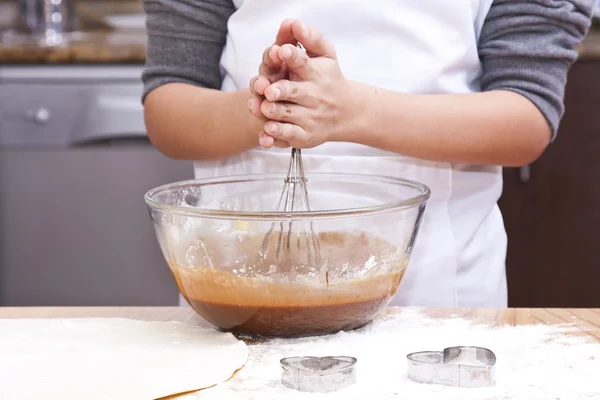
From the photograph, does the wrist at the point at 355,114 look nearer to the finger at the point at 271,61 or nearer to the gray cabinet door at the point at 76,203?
the finger at the point at 271,61

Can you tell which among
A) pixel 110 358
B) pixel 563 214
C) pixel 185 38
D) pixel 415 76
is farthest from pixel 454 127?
pixel 563 214

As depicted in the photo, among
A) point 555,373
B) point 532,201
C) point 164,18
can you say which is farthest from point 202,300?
point 532,201

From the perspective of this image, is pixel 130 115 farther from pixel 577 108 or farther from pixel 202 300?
pixel 202 300

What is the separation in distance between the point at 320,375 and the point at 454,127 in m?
0.40

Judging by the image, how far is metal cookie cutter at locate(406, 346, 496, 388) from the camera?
0.60m

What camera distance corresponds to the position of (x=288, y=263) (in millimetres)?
718

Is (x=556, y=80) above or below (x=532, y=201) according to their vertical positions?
above

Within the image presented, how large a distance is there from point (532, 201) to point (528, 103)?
96 centimetres

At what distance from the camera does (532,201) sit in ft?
6.13

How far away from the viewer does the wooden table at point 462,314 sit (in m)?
0.77

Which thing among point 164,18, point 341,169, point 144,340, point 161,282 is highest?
point 164,18

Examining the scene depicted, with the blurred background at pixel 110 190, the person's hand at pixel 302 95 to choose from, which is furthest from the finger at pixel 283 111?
the blurred background at pixel 110 190

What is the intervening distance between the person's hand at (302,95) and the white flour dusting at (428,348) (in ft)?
0.58

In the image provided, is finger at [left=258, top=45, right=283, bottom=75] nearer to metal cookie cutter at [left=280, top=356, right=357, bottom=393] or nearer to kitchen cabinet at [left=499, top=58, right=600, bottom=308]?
metal cookie cutter at [left=280, top=356, right=357, bottom=393]
